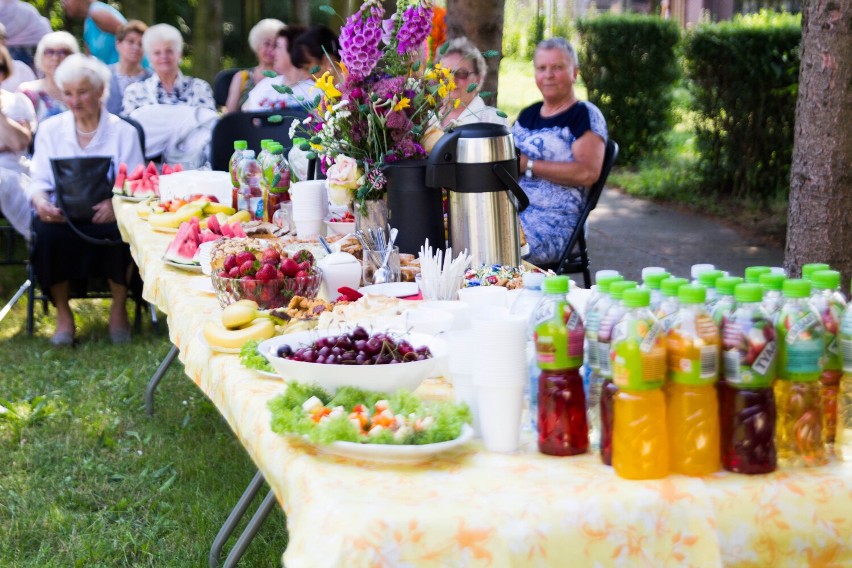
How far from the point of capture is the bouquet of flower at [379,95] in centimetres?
343

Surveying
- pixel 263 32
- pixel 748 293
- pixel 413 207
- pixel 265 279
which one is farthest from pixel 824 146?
pixel 263 32

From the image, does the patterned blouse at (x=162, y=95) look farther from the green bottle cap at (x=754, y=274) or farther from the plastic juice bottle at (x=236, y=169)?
the green bottle cap at (x=754, y=274)

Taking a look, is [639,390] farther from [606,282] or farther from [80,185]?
[80,185]

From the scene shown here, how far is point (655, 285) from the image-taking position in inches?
71.5

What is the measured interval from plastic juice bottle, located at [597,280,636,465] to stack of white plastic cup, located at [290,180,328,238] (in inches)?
85.6

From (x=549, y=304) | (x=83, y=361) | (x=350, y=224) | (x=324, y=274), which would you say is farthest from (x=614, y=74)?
(x=549, y=304)

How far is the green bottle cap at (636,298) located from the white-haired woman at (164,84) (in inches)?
240

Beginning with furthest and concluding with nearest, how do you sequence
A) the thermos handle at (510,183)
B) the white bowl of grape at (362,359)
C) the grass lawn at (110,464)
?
the grass lawn at (110,464) → the thermos handle at (510,183) → the white bowl of grape at (362,359)

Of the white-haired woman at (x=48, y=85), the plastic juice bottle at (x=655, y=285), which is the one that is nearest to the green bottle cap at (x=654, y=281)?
the plastic juice bottle at (x=655, y=285)

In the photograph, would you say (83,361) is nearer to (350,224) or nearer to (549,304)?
(350,224)

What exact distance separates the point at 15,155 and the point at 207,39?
6040mm

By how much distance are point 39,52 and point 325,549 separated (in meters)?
6.83

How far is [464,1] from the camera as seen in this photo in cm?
700

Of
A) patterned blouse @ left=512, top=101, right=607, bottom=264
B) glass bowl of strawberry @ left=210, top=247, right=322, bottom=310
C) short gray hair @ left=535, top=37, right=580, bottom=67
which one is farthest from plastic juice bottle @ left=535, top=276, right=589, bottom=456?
short gray hair @ left=535, top=37, right=580, bottom=67
